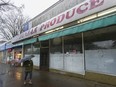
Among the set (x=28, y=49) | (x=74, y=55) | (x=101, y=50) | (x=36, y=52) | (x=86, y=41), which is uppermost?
(x=86, y=41)

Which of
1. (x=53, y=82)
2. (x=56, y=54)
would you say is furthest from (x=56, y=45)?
(x=53, y=82)

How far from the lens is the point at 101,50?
10.3 meters

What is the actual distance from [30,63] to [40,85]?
1.58 m

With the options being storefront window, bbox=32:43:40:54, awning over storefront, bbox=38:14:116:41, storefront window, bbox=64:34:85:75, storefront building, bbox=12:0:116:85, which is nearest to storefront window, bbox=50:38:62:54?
storefront building, bbox=12:0:116:85

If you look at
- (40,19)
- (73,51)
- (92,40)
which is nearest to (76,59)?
(73,51)

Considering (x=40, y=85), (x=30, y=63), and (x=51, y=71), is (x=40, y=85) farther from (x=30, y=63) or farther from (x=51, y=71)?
(x=51, y=71)

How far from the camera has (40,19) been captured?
19234mm

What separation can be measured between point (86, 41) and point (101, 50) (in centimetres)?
166

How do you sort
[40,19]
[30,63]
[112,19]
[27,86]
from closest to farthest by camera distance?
[112,19], [27,86], [30,63], [40,19]

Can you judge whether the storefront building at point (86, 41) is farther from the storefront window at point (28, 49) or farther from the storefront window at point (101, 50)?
the storefront window at point (28, 49)

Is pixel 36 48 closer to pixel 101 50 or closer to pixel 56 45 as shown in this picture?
pixel 56 45

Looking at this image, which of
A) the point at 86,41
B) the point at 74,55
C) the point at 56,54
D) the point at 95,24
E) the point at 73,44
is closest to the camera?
the point at 95,24

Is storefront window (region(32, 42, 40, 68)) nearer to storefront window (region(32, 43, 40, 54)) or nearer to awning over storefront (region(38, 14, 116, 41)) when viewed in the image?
storefront window (region(32, 43, 40, 54))

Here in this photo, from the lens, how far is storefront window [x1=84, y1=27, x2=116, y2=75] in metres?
9.52
